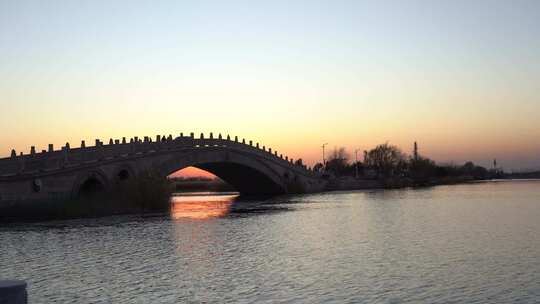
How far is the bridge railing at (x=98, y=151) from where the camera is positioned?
144ft

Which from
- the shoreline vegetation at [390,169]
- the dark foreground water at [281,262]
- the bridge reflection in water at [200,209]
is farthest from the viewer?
the shoreline vegetation at [390,169]

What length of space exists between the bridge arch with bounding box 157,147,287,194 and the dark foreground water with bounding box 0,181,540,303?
1226 inches

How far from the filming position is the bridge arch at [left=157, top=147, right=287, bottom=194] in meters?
68.9

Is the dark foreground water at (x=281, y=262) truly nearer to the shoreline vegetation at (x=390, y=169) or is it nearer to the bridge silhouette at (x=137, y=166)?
the bridge silhouette at (x=137, y=166)

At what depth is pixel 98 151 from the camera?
54.3 meters

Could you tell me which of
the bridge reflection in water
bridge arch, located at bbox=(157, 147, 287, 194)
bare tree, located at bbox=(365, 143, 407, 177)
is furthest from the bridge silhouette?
bare tree, located at bbox=(365, 143, 407, 177)

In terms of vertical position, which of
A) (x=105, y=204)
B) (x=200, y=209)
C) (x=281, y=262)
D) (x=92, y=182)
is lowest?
(x=281, y=262)

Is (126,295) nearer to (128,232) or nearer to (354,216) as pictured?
(128,232)

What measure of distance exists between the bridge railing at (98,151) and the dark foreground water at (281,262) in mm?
8386

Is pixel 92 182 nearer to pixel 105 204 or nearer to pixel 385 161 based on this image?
pixel 105 204

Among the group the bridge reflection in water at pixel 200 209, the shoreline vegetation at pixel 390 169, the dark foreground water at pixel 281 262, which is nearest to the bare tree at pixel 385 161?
the shoreline vegetation at pixel 390 169

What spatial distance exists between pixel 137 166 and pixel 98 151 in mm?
6180

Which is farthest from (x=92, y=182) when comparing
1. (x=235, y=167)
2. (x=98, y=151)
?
(x=235, y=167)

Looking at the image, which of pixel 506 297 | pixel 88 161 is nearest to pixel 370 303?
pixel 506 297
